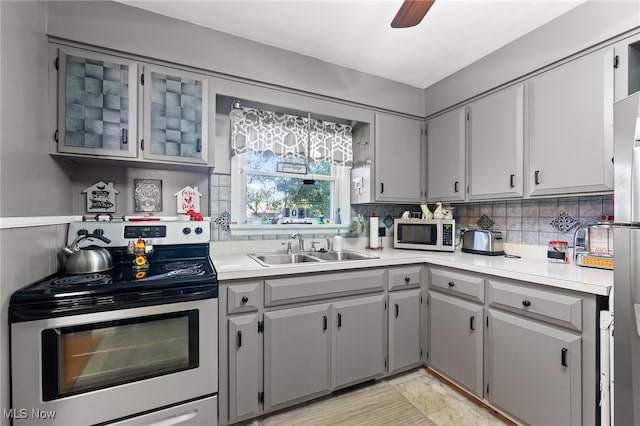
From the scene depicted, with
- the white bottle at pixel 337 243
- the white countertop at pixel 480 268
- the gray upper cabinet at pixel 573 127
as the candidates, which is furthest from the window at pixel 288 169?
the gray upper cabinet at pixel 573 127

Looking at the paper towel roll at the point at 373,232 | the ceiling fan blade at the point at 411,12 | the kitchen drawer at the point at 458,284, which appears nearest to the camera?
the ceiling fan blade at the point at 411,12

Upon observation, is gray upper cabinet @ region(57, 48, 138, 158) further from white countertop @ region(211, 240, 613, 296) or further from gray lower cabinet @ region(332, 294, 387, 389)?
gray lower cabinet @ region(332, 294, 387, 389)

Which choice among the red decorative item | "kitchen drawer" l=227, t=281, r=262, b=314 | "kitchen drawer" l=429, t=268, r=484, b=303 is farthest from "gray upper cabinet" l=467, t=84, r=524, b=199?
the red decorative item

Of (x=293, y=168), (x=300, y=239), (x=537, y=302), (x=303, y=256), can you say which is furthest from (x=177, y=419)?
(x=537, y=302)

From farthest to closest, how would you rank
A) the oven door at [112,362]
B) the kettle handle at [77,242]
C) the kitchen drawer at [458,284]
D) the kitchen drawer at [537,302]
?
the kitchen drawer at [458,284]
the kettle handle at [77,242]
the kitchen drawer at [537,302]
the oven door at [112,362]

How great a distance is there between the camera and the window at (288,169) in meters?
2.21

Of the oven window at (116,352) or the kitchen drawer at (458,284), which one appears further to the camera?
the kitchen drawer at (458,284)

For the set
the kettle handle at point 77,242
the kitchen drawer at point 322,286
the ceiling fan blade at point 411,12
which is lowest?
the kitchen drawer at point 322,286

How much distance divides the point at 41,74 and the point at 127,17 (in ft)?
1.90

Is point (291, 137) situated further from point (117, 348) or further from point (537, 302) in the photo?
point (537, 302)

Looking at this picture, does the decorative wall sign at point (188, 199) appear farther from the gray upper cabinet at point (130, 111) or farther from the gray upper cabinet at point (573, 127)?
the gray upper cabinet at point (573, 127)

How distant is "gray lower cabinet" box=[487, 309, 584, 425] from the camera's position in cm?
135

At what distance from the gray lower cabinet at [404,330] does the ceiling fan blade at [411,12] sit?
168 cm

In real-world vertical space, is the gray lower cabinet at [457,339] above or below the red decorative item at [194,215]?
below
